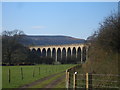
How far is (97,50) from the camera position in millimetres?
21766

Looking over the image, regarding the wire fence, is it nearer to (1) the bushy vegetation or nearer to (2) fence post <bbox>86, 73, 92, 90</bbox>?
(2) fence post <bbox>86, 73, 92, 90</bbox>

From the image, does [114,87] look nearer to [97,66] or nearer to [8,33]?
[97,66]

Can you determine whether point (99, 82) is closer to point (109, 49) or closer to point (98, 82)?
point (98, 82)

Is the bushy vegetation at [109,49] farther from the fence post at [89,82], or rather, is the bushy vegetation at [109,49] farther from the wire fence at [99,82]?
the fence post at [89,82]

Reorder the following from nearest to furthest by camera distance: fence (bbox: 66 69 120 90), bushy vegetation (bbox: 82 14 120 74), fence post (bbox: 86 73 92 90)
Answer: fence post (bbox: 86 73 92 90), fence (bbox: 66 69 120 90), bushy vegetation (bbox: 82 14 120 74)

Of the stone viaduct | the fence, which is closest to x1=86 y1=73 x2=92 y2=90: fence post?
the fence

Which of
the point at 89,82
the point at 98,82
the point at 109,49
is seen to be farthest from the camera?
the point at 109,49

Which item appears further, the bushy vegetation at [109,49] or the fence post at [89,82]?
the bushy vegetation at [109,49]

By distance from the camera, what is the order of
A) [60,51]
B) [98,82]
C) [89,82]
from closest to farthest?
[89,82] < [98,82] < [60,51]

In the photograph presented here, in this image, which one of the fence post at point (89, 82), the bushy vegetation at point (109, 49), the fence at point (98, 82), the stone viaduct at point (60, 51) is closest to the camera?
the fence post at point (89, 82)

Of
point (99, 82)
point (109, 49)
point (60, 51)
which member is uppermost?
point (109, 49)

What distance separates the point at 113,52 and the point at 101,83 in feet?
16.6

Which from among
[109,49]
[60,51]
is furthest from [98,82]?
[60,51]

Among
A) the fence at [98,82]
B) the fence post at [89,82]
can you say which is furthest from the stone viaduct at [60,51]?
the fence post at [89,82]
